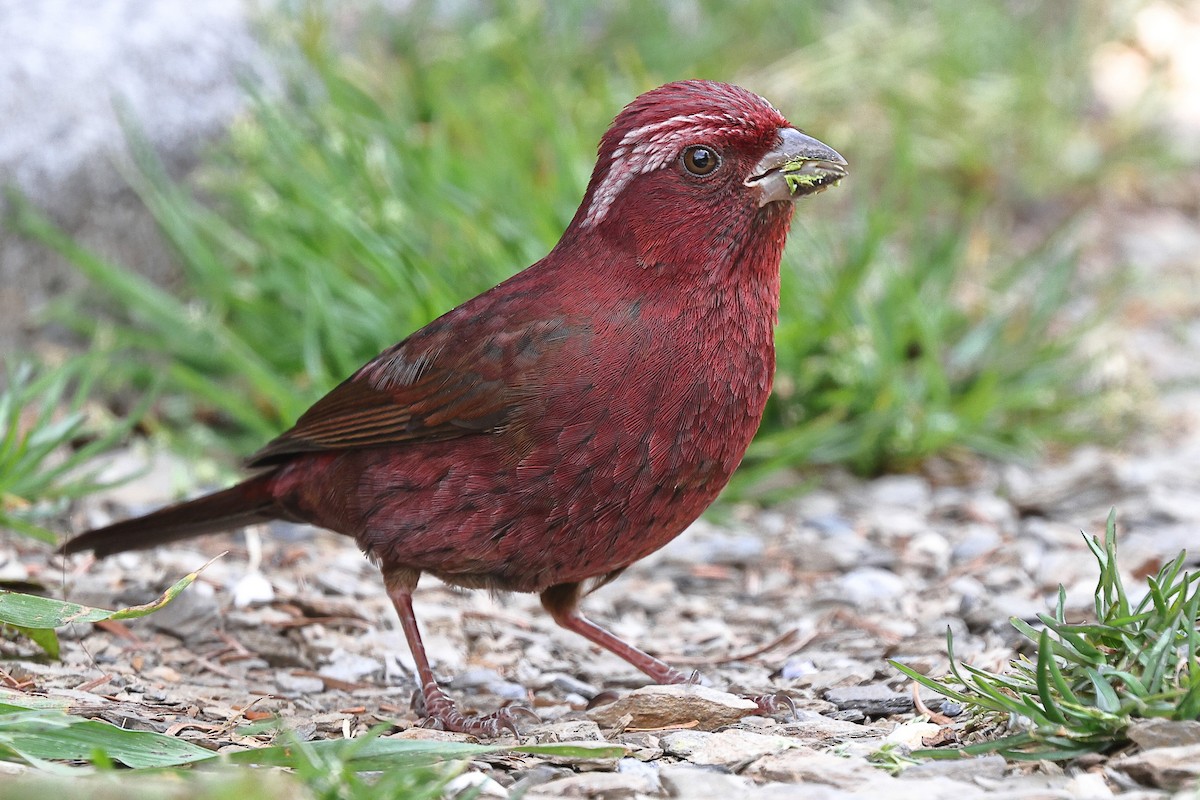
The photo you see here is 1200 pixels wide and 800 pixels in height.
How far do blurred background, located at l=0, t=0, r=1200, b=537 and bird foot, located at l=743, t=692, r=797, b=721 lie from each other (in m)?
1.81

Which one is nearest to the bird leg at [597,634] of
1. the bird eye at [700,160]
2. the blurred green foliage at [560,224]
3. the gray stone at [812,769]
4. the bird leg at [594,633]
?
the bird leg at [594,633]

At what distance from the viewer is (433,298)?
16.7 ft

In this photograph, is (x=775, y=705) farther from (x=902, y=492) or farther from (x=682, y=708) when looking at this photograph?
(x=902, y=492)

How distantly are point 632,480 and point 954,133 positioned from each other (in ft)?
16.3

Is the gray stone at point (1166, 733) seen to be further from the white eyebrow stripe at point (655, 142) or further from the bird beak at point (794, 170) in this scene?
the white eyebrow stripe at point (655, 142)

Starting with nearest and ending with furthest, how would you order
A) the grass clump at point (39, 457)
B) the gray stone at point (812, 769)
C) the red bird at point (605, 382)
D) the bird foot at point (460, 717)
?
the gray stone at point (812, 769) → the red bird at point (605, 382) → the bird foot at point (460, 717) → the grass clump at point (39, 457)

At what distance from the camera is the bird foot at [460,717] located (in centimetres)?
331

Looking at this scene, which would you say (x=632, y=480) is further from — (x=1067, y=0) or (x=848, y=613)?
(x=1067, y=0)

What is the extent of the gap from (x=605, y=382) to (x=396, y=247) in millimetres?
2290

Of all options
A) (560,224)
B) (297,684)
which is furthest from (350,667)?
(560,224)

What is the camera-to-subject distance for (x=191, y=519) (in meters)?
4.01

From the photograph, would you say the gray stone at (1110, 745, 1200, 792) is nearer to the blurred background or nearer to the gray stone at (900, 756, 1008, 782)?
the gray stone at (900, 756, 1008, 782)

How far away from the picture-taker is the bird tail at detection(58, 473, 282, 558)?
13.0 ft

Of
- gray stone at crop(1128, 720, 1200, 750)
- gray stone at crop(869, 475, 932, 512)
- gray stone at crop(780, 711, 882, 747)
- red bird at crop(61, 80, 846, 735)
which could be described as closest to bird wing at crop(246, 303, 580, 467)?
red bird at crop(61, 80, 846, 735)
